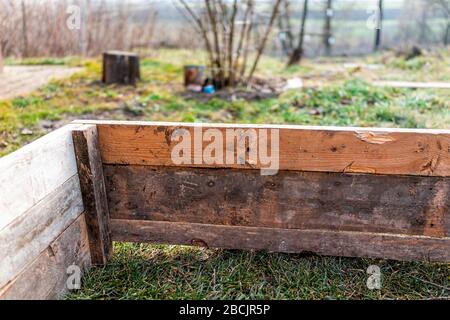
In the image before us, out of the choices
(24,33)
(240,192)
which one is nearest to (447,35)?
(24,33)

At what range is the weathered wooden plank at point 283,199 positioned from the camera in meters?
2.00

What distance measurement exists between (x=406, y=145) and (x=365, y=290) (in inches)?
27.4

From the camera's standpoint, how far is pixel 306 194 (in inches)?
80.9

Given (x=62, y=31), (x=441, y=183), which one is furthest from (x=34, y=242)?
(x=62, y=31)

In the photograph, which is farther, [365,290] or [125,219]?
[125,219]

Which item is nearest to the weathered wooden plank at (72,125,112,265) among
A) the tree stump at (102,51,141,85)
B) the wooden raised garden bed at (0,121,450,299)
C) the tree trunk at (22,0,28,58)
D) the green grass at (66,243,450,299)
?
the wooden raised garden bed at (0,121,450,299)

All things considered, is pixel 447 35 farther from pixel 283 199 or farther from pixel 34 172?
pixel 34 172

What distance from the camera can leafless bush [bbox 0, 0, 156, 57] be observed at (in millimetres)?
8594

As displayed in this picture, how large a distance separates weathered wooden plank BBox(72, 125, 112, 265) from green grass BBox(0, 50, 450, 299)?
0.11 metres

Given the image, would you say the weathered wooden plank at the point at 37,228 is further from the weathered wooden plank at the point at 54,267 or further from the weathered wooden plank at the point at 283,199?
the weathered wooden plank at the point at 283,199

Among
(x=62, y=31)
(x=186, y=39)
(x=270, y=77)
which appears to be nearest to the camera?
(x=270, y=77)

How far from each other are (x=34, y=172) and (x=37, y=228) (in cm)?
22

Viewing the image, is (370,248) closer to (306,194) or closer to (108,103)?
(306,194)

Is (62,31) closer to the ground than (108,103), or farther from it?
farther from it
